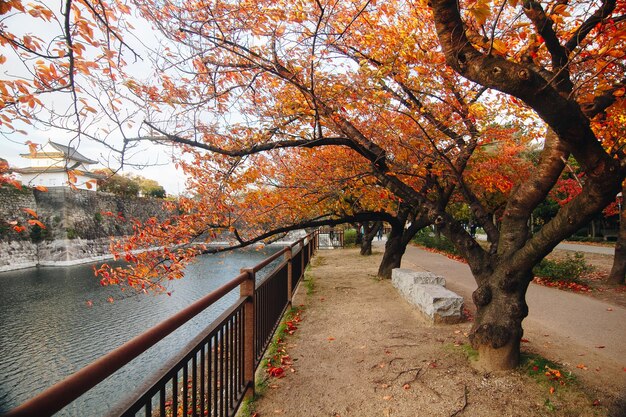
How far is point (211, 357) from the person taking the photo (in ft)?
8.06

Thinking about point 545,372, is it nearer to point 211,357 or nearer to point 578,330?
point 578,330

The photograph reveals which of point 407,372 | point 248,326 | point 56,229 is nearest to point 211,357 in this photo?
point 248,326

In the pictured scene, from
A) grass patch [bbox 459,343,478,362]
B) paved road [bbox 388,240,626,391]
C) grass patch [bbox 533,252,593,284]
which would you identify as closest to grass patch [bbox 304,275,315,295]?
paved road [bbox 388,240,626,391]

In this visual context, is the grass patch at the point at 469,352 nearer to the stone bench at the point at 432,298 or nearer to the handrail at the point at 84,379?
the stone bench at the point at 432,298

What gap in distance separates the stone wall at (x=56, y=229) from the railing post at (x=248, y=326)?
2252 centimetres

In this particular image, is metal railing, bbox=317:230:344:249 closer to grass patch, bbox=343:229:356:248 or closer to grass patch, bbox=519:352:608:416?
grass patch, bbox=343:229:356:248

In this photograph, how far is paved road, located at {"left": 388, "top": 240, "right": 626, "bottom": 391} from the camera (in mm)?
4406

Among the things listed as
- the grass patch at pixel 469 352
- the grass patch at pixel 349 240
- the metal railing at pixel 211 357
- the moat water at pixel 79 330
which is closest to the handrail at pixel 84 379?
the metal railing at pixel 211 357

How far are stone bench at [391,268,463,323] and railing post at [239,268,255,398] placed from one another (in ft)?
11.2

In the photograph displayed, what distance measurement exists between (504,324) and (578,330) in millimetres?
2943

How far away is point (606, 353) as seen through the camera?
4.83m

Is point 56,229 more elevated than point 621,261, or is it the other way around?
point 56,229

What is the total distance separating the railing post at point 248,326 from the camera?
11.5 feet

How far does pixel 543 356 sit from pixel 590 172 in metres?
2.49
